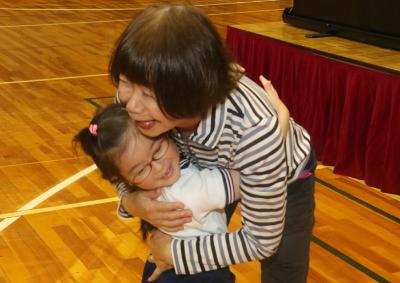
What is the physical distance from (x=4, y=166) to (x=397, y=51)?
2315 millimetres

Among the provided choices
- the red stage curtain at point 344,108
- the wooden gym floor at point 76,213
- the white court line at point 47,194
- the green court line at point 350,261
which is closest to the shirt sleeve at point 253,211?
the wooden gym floor at point 76,213

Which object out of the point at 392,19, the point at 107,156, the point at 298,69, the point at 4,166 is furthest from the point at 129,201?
the point at 392,19

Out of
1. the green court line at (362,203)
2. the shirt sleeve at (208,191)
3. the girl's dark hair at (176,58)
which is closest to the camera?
the girl's dark hair at (176,58)

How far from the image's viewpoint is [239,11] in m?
Answer: 9.41

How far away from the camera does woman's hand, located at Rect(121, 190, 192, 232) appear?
1.45 m

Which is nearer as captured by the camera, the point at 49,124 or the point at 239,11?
the point at 49,124

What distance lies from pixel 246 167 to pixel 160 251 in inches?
12.5

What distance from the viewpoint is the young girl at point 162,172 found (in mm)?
1433

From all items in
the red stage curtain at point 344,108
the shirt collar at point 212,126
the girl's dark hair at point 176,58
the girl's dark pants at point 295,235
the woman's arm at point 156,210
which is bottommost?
the red stage curtain at point 344,108

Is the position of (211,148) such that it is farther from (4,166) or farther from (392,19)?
(392,19)

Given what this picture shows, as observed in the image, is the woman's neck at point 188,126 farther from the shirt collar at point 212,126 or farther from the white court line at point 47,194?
the white court line at point 47,194

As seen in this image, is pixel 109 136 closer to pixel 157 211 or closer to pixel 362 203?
pixel 157 211

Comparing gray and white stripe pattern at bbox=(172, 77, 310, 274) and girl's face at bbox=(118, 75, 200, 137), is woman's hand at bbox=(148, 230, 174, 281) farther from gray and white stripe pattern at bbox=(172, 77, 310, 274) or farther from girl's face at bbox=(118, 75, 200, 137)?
girl's face at bbox=(118, 75, 200, 137)

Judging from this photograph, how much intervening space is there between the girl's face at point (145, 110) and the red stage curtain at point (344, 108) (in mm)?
2350
